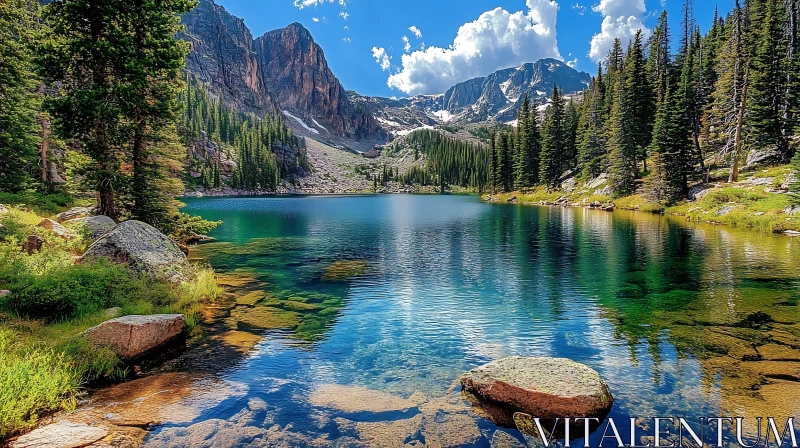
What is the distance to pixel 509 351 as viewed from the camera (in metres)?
13.4

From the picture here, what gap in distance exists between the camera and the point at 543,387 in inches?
371

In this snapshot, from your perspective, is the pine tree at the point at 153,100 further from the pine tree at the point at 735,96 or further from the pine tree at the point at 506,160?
the pine tree at the point at 506,160

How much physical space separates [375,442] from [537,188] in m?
102

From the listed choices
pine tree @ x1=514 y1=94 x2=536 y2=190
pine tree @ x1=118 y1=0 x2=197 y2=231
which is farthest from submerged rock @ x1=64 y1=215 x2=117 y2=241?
pine tree @ x1=514 y1=94 x2=536 y2=190

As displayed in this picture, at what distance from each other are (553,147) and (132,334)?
3840 inches

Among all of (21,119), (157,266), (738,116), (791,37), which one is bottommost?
(157,266)

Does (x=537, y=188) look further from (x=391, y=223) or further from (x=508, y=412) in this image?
(x=508, y=412)

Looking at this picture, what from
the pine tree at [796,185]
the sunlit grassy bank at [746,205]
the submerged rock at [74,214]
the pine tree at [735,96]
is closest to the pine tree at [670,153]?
the sunlit grassy bank at [746,205]

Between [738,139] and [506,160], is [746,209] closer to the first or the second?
[738,139]

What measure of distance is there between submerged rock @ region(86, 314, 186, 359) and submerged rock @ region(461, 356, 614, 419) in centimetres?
915

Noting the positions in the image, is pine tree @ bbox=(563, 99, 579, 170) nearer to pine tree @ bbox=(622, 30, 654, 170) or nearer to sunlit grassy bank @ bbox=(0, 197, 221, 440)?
pine tree @ bbox=(622, 30, 654, 170)

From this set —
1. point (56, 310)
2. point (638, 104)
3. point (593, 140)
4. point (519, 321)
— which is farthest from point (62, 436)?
point (593, 140)

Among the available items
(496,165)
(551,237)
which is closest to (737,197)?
(551,237)

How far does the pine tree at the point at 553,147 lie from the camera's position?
317 ft
